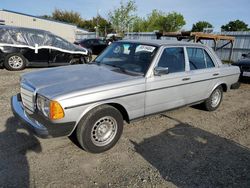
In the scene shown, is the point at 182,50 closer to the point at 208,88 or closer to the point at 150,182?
Result: the point at 208,88

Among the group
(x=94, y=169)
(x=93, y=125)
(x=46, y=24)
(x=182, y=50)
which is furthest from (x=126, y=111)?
(x=46, y=24)

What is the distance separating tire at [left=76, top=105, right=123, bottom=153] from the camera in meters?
3.30

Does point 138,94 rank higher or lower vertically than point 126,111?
higher

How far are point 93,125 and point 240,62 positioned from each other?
27.3 feet

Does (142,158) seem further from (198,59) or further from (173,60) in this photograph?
(198,59)

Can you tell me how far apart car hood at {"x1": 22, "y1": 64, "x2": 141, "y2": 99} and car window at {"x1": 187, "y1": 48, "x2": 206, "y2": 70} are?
161 centimetres

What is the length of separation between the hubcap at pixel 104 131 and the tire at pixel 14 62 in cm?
759

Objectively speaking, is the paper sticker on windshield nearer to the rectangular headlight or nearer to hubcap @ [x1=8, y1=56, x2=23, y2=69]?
the rectangular headlight

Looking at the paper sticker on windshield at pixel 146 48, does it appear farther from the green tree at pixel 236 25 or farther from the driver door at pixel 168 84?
the green tree at pixel 236 25

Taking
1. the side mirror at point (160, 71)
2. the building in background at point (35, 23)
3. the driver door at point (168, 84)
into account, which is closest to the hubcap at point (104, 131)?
the driver door at point (168, 84)

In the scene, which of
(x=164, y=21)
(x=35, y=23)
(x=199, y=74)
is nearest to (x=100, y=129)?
(x=199, y=74)

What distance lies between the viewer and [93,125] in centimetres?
337

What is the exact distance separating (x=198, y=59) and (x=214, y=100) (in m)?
1.35

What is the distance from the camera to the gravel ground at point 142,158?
2.99m
